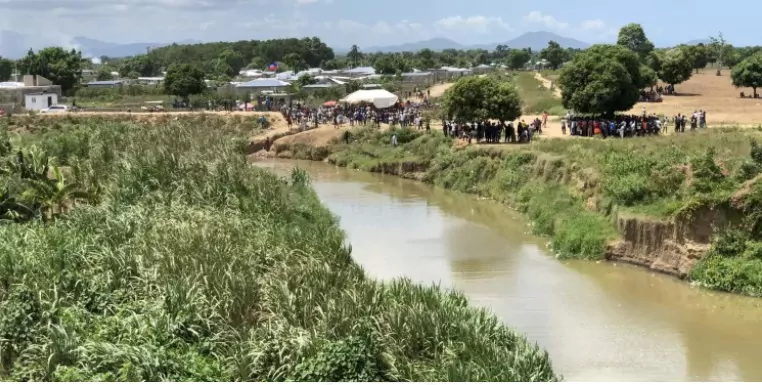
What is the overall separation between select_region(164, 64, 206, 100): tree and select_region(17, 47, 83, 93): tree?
74.7 feet

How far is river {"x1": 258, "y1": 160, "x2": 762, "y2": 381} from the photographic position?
53.8 feet

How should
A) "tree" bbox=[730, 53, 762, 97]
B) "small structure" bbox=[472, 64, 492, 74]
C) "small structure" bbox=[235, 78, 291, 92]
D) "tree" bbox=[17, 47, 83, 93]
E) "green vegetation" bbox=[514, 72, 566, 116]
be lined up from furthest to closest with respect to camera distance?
"small structure" bbox=[472, 64, 492, 74] < "tree" bbox=[17, 47, 83, 93] < "small structure" bbox=[235, 78, 291, 92] < "tree" bbox=[730, 53, 762, 97] < "green vegetation" bbox=[514, 72, 566, 116]

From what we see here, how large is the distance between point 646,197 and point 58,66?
78490 mm

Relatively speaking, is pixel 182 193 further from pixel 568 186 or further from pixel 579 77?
pixel 579 77

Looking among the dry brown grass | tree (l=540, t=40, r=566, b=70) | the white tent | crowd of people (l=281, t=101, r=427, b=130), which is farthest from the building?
tree (l=540, t=40, r=566, b=70)

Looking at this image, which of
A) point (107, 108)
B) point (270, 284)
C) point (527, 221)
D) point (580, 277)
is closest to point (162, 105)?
point (107, 108)

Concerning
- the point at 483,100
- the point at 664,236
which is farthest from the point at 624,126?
the point at 664,236

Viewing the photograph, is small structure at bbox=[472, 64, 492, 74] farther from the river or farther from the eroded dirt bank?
the eroded dirt bank

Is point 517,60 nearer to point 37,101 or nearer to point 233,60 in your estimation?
point 233,60

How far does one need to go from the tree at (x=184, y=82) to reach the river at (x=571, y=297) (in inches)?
1616

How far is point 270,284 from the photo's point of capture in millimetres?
14602

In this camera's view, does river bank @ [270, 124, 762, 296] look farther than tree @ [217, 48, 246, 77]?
No

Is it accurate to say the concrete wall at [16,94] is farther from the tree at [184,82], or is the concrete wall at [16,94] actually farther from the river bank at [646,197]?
the river bank at [646,197]

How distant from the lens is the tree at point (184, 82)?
7088 cm
